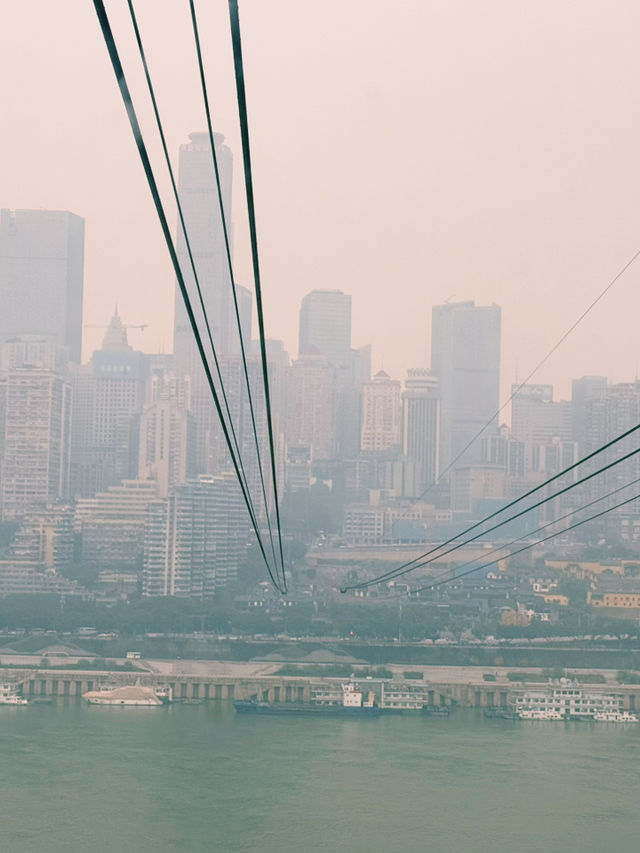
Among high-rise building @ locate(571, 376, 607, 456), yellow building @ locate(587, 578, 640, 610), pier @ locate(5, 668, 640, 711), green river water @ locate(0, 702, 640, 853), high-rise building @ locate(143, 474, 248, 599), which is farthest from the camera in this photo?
high-rise building @ locate(571, 376, 607, 456)

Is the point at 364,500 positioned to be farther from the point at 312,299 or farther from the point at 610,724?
the point at 610,724

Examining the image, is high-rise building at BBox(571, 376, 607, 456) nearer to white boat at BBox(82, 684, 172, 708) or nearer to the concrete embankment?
the concrete embankment

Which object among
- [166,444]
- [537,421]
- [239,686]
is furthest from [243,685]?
[537,421]

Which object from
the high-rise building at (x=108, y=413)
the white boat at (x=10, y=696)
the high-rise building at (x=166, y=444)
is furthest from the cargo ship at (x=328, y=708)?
the high-rise building at (x=108, y=413)

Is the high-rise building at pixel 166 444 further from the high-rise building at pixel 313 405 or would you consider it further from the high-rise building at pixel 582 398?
the high-rise building at pixel 582 398

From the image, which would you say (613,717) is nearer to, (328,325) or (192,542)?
(192,542)

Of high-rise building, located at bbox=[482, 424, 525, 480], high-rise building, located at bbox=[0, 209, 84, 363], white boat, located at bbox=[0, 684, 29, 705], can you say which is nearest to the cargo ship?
white boat, located at bbox=[0, 684, 29, 705]
